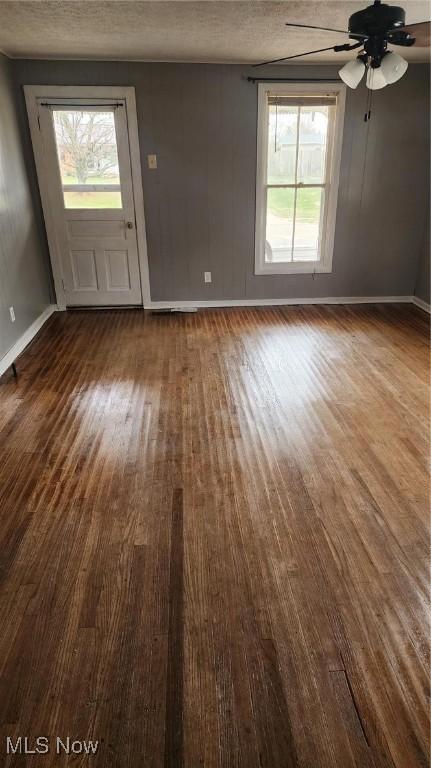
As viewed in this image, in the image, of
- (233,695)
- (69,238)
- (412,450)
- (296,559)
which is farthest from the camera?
(69,238)

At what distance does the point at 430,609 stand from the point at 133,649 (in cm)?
111

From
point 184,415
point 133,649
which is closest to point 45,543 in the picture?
point 133,649

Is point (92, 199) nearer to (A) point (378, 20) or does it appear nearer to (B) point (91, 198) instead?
(B) point (91, 198)

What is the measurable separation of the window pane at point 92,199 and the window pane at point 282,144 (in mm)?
1699

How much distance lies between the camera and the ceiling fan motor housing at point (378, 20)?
7.62 feet

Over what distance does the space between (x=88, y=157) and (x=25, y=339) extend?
2.03 meters

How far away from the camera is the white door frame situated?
4.41 metres

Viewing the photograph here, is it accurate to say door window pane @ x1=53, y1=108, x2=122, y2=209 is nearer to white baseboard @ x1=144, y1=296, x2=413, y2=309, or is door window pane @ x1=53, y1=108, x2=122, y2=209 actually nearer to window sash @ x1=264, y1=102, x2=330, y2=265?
white baseboard @ x1=144, y1=296, x2=413, y2=309

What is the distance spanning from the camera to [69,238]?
5.01 metres

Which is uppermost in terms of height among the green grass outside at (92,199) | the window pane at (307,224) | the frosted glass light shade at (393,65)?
the frosted glass light shade at (393,65)

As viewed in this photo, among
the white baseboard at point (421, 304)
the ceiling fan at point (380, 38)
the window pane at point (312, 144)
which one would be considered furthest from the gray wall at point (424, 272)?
the ceiling fan at point (380, 38)

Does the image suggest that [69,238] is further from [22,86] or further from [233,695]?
[233,695]

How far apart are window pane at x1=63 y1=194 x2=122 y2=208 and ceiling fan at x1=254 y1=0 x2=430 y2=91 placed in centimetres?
282

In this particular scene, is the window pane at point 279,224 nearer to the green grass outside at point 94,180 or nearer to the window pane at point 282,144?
the window pane at point 282,144
